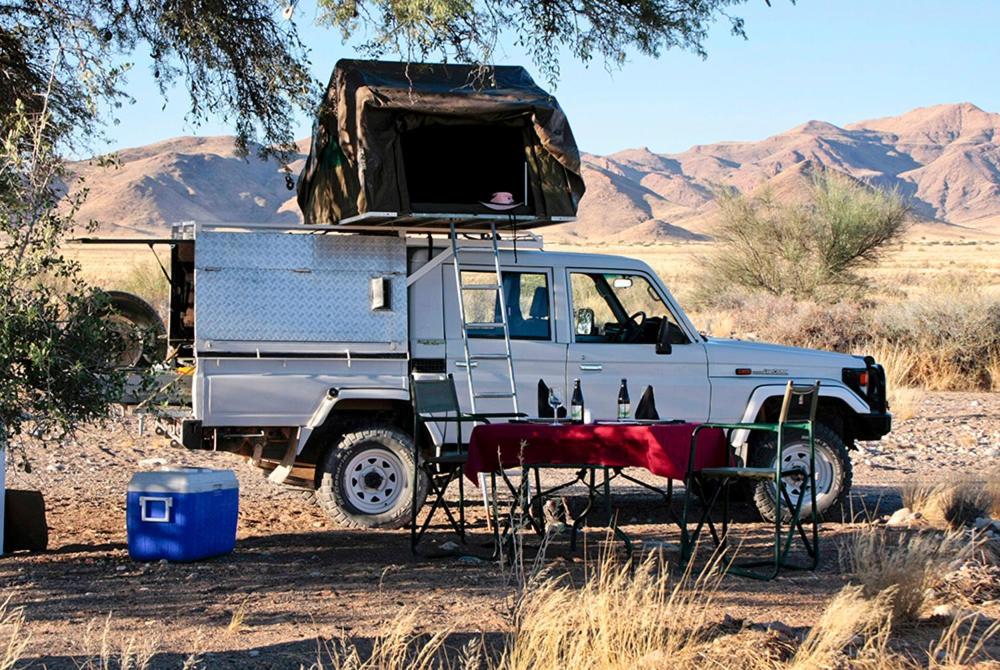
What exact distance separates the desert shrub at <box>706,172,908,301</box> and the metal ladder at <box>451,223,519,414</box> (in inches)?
765

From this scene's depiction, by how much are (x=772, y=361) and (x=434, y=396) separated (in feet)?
9.82

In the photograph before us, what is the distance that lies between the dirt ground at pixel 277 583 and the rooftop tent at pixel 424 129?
2.31 m

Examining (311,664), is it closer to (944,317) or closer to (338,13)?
(338,13)

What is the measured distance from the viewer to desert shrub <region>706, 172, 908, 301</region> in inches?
1140

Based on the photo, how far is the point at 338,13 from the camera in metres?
9.05

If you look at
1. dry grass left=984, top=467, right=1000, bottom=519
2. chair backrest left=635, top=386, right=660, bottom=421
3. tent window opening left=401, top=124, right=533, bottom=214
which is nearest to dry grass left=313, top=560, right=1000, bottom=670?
chair backrest left=635, top=386, right=660, bottom=421

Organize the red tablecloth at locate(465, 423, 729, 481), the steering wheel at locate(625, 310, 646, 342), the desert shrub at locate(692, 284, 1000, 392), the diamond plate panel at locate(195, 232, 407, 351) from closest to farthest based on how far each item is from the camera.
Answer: the red tablecloth at locate(465, 423, 729, 481) < the diamond plate panel at locate(195, 232, 407, 351) < the steering wheel at locate(625, 310, 646, 342) < the desert shrub at locate(692, 284, 1000, 392)

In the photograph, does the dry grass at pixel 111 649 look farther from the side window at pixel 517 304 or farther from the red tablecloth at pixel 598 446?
the side window at pixel 517 304

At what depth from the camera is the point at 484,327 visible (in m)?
9.77

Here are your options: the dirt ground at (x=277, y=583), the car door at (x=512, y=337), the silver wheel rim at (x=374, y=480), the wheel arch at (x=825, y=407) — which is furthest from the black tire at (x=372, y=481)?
the wheel arch at (x=825, y=407)

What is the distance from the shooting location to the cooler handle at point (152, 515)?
818 cm

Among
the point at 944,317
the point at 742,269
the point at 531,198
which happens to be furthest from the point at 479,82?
the point at 742,269

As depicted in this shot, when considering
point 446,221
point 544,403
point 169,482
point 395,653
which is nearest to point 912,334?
point 446,221

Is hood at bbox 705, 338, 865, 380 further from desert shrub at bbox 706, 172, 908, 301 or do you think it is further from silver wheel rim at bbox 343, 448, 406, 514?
desert shrub at bbox 706, 172, 908, 301
